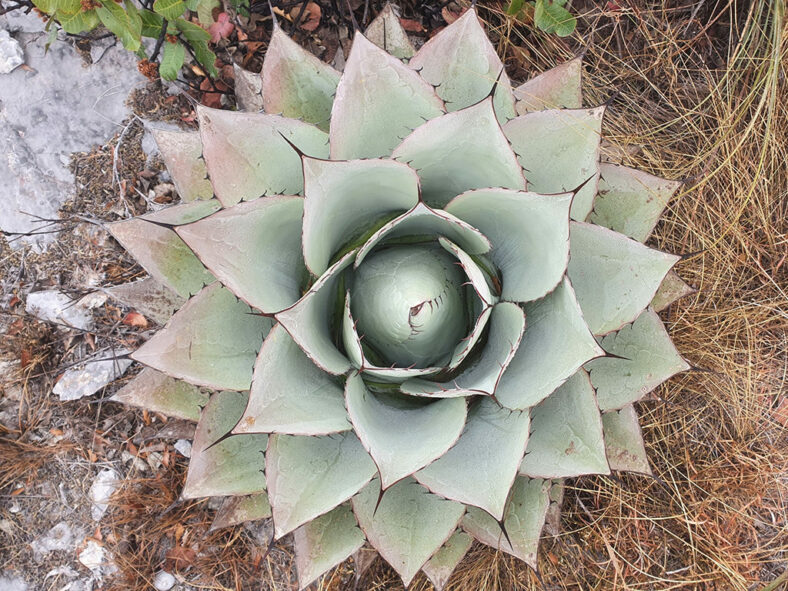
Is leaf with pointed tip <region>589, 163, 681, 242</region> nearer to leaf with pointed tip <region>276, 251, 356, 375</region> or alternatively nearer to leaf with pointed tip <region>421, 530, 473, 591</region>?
leaf with pointed tip <region>276, 251, 356, 375</region>


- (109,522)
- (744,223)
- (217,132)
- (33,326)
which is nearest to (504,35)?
→ (744,223)

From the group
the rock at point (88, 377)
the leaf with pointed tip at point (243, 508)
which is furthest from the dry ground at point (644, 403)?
the leaf with pointed tip at point (243, 508)

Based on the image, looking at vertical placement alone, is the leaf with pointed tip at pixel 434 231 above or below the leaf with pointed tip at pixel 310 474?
above

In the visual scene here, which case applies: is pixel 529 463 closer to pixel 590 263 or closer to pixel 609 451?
pixel 609 451

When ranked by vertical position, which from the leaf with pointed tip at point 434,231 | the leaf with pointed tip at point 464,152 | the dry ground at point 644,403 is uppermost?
the leaf with pointed tip at point 464,152

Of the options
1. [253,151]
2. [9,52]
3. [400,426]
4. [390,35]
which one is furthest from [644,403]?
[9,52]

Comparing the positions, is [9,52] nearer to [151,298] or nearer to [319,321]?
[151,298]

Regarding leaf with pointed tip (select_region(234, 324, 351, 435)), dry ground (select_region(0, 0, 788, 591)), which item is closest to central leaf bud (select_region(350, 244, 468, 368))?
leaf with pointed tip (select_region(234, 324, 351, 435))

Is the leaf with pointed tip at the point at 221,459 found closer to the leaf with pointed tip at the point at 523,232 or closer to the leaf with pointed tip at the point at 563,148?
the leaf with pointed tip at the point at 523,232
